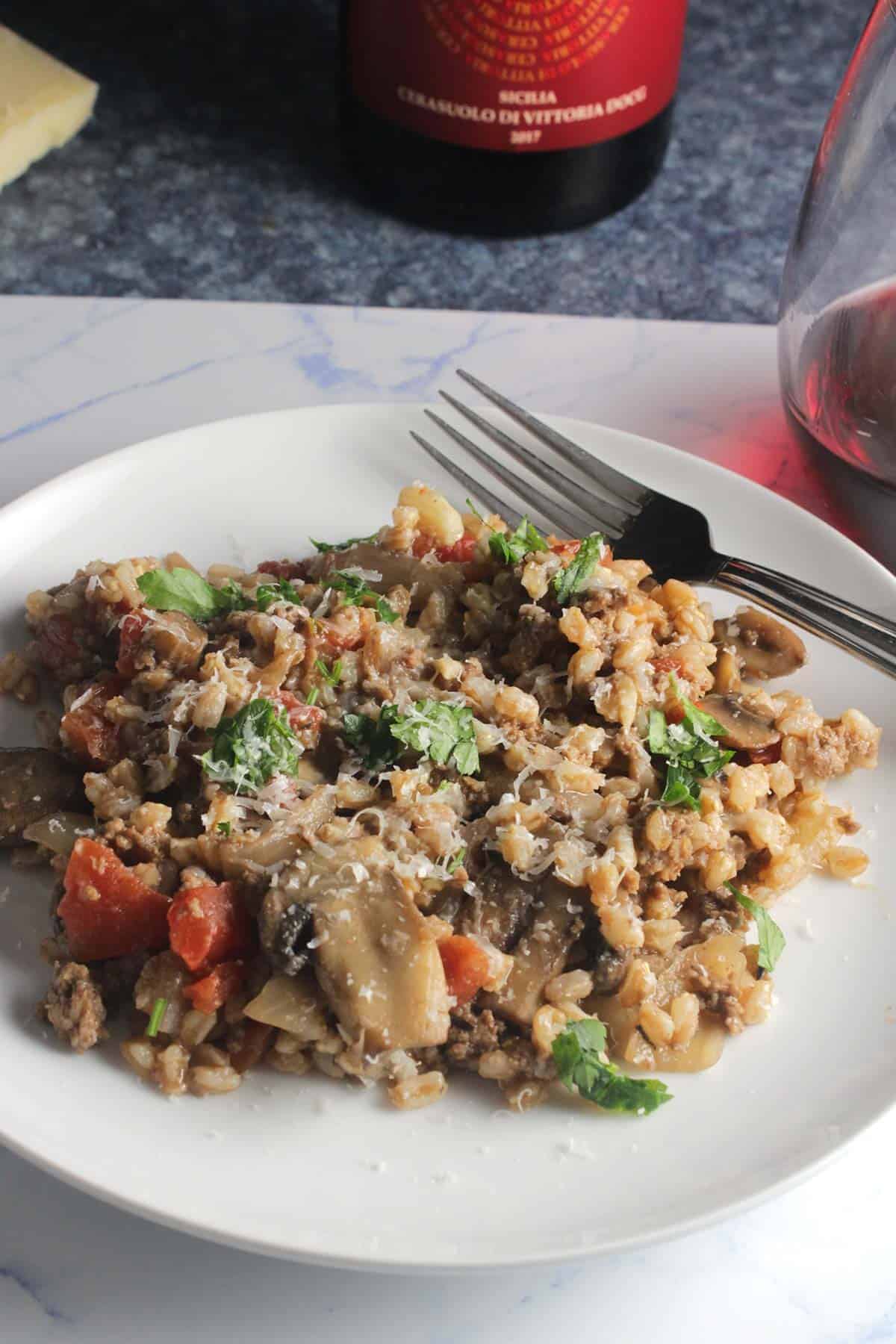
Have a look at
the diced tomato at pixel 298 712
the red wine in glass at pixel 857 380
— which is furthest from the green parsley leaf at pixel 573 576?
the red wine in glass at pixel 857 380

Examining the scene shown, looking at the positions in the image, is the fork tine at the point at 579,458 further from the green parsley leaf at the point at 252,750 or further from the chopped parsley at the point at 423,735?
the green parsley leaf at the point at 252,750

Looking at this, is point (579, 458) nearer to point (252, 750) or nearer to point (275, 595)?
point (275, 595)

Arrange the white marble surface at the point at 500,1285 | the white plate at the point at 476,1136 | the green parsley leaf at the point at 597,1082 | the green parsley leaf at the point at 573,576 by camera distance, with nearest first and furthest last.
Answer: the white plate at the point at 476,1136, the green parsley leaf at the point at 597,1082, the white marble surface at the point at 500,1285, the green parsley leaf at the point at 573,576

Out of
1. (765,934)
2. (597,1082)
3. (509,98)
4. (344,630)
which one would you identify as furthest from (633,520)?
(509,98)

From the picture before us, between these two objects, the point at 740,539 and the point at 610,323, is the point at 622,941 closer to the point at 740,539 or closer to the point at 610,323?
the point at 740,539

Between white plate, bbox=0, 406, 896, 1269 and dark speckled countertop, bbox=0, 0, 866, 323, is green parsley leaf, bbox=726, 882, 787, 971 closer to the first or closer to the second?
white plate, bbox=0, 406, 896, 1269
